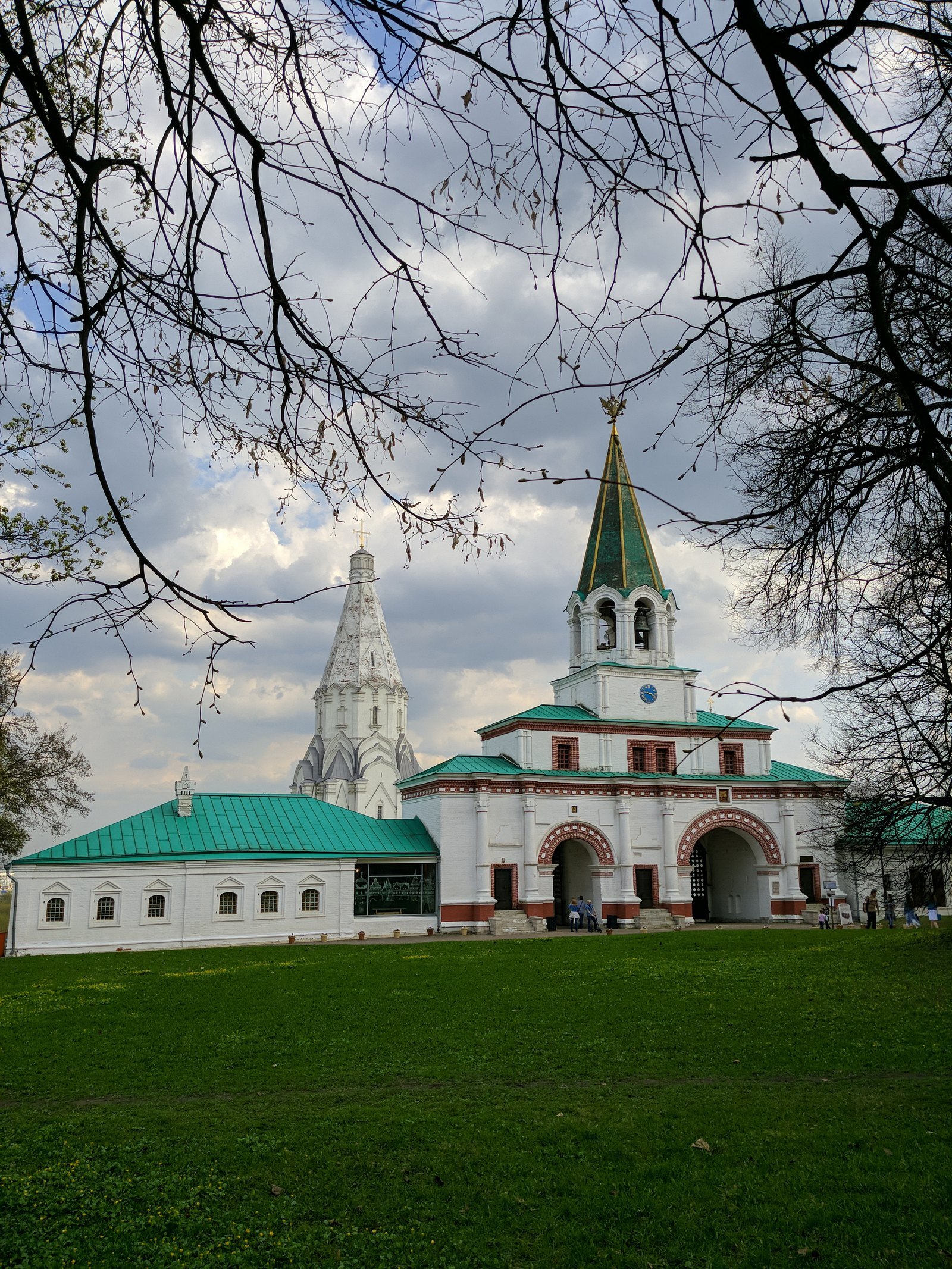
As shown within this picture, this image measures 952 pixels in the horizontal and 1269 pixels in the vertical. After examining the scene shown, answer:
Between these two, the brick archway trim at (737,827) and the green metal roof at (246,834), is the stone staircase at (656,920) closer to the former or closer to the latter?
the brick archway trim at (737,827)

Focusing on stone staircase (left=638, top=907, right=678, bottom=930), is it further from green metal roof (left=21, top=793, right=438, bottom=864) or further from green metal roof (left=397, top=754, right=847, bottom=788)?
green metal roof (left=21, top=793, right=438, bottom=864)

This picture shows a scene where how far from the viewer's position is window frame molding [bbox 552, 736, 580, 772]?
115 feet

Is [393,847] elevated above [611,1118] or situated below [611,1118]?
above

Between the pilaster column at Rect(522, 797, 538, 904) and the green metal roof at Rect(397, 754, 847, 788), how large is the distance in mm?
1262

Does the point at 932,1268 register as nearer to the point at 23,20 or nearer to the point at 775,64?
the point at 775,64

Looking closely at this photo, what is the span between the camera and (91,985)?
17.6 meters

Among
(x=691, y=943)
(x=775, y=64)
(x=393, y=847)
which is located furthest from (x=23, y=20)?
(x=393, y=847)

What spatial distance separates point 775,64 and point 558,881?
1433 inches

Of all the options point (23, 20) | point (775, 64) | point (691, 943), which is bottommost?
point (691, 943)

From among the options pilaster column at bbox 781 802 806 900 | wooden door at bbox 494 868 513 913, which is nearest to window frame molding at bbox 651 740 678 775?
pilaster column at bbox 781 802 806 900

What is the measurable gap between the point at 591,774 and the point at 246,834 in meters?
12.5

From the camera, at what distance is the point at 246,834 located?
1234 inches

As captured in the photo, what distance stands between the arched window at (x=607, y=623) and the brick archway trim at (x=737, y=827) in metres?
7.81

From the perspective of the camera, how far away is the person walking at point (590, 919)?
32281 mm
